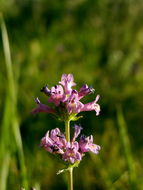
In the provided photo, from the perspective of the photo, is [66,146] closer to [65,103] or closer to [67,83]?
[65,103]

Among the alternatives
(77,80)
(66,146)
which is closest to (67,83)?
(66,146)

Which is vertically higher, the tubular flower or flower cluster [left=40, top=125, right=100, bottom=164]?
the tubular flower

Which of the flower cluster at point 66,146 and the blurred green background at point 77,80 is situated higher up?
the blurred green background at point 77,80

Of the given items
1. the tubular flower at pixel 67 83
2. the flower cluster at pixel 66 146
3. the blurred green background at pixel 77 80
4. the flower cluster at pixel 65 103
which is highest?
the blurred green background at pixel 77 80

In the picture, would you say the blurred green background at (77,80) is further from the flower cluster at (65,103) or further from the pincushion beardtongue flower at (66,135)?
the flower cluster at (65,103)

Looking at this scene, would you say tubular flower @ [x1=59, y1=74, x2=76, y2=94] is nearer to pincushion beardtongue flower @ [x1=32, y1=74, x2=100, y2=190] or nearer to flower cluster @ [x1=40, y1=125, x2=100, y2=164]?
pincushion beardtongue flower @ [x1=32, y1=74, x2=100, y2=190]

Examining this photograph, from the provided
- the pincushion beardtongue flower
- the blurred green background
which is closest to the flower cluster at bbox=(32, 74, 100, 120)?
the pincushion beardtongue flower

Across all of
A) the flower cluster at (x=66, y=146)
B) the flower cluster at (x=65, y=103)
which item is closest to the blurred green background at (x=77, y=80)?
the flower cluster at (x=66, y=146)
